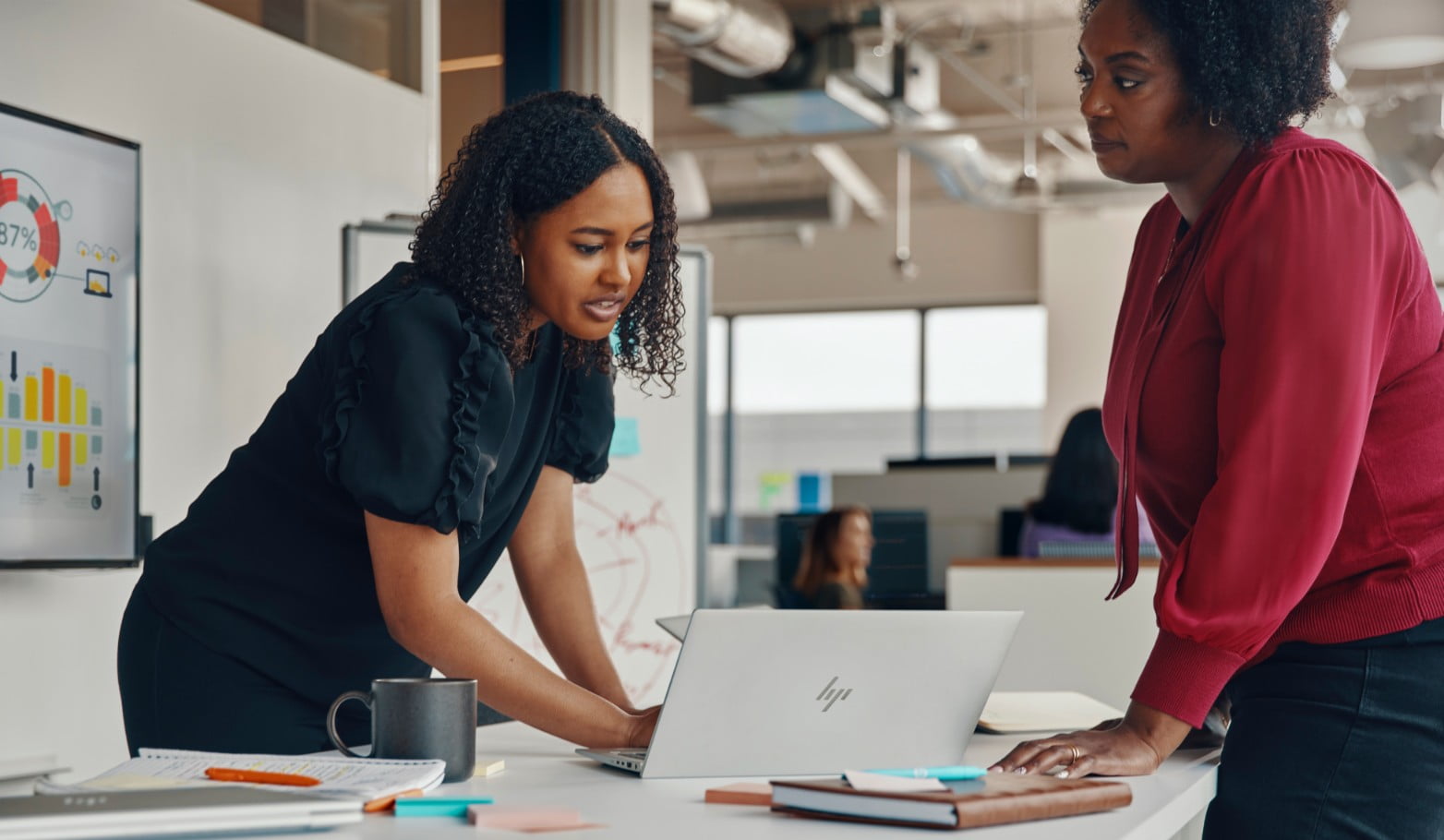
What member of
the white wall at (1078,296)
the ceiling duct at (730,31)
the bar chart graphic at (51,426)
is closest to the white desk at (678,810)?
the bar chart graphic at (51,426)

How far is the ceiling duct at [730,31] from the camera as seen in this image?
211 inches

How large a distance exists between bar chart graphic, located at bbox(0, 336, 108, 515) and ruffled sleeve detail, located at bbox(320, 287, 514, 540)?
141 cm

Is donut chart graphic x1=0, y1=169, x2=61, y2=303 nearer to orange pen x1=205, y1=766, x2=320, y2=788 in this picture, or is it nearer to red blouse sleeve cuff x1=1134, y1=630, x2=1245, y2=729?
orange pen x1=205, y1=766, x2=320, y2=788

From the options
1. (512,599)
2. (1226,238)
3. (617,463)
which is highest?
(1226,238)

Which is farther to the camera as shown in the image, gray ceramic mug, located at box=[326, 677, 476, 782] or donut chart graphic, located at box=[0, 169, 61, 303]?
donut chart graphic, located at box=[0, 169, 61, 303]

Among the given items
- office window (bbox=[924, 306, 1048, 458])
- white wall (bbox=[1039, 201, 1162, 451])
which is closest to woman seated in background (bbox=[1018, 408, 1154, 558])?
white wall (bbox=[1039, 201, 1162, 451])

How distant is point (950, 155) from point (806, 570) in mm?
3183

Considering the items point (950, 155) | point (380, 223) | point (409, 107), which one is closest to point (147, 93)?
point (380, 223)

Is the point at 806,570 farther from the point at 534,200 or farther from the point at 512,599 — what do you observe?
the point at 534,200

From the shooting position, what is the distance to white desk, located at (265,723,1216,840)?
3.22ft

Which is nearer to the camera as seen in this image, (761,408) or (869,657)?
(869,657)

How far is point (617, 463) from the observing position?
3779mm

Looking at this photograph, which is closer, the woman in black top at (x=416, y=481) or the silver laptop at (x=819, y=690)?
the silver laptop at (x=819, y=690)

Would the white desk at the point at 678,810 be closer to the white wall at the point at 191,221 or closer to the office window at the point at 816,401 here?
the white wall at the point at 191,221
